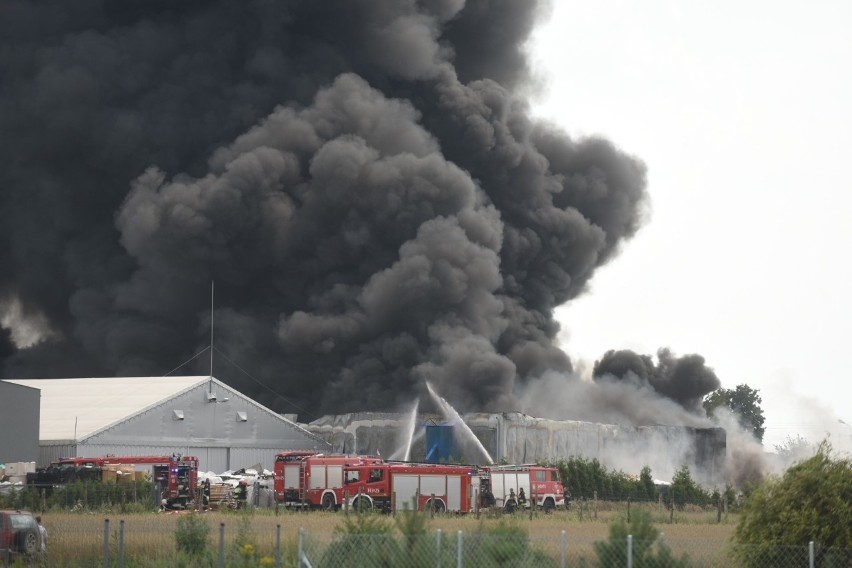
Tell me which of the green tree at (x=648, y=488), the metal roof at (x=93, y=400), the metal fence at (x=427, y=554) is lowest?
the metal fence at (x=427, y=554)

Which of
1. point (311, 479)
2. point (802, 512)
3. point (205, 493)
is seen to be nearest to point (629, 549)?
point (802, 512)

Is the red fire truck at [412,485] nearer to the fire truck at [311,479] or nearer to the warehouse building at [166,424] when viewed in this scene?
the fire truck at [311,479]

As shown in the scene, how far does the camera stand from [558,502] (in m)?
47.7

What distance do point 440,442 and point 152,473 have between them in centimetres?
1854

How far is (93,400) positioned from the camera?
6003cm

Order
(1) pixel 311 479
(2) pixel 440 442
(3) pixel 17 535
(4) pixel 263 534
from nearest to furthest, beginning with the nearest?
(3) pixel 17 535 → (4) pixel 263 534 → (1) pixel 311 479 → (2) pixel 440 442

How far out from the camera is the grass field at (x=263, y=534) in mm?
21719

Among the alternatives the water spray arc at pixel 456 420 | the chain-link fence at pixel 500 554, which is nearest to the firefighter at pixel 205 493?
the water spray arc at pixel 456 420

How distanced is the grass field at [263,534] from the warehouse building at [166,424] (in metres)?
16.5

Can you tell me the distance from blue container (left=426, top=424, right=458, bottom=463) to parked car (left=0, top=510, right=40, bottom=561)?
36087 mm

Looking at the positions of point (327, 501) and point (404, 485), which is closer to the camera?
point (404, 485)

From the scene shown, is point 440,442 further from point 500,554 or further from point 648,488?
point 500,554

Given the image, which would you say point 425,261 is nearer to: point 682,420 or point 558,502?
point 682,420

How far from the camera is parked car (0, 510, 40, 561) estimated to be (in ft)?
76.4
